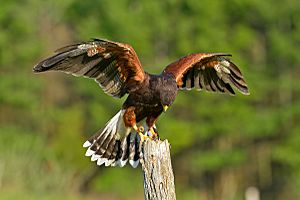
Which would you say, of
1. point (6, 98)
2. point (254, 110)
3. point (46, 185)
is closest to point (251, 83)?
point (254, 110)

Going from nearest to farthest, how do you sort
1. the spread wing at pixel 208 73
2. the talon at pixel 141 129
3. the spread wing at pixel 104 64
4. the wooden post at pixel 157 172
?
1. the wooden post at pixel 157 172
2. the spread wing at pixel 104 64
3. the talon at pixel 141 129
4. the spread wing at pixel 208 73

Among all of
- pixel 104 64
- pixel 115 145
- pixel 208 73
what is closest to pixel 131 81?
pixel 104 64

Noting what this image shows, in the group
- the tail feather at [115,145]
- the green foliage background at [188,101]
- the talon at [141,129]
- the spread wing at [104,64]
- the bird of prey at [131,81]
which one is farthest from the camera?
the green foliage background at [188,101]

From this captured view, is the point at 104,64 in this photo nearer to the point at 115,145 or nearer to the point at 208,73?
the point at 115,145

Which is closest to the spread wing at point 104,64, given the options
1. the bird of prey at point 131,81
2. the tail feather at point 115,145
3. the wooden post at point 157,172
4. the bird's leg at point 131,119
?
the bird of prey at point 131,81

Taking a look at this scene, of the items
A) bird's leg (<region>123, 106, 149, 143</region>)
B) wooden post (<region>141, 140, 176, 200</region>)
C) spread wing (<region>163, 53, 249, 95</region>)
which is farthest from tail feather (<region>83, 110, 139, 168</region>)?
wooden post (<region>141, 140, 176, 200</region>)

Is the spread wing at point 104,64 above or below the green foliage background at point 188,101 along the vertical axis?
below

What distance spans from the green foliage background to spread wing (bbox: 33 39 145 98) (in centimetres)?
1523

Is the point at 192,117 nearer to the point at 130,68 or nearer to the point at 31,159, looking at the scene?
the point at 31,159

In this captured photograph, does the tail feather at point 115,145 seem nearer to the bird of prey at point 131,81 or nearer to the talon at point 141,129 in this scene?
the bird of prey at point 131,81

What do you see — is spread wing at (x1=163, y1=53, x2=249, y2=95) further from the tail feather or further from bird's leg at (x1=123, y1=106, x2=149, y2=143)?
the tail feather

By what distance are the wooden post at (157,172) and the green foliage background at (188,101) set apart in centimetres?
1699

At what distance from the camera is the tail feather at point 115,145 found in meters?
9.04

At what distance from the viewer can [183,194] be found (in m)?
25.9
